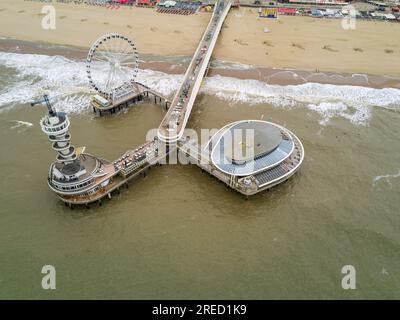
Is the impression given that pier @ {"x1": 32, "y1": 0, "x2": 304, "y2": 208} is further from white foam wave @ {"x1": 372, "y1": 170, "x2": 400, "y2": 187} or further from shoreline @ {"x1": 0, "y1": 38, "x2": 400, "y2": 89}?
shoreline @ {"x1": 0, "y1": 38, "x2": 400, "y2": 89}

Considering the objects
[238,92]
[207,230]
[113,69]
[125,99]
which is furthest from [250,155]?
[113,69]

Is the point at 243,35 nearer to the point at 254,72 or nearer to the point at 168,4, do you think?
the point at 254,72

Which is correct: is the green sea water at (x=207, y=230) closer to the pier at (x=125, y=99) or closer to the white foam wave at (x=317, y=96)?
the white foam wave at (x=317, y=96)

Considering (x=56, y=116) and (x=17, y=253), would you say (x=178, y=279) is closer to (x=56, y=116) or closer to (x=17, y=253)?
(x=17, y=253)

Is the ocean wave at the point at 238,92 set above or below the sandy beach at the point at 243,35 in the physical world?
below

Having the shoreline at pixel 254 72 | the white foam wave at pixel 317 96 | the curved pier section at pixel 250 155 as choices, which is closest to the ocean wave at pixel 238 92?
the white foam wave at pixel 317 96
